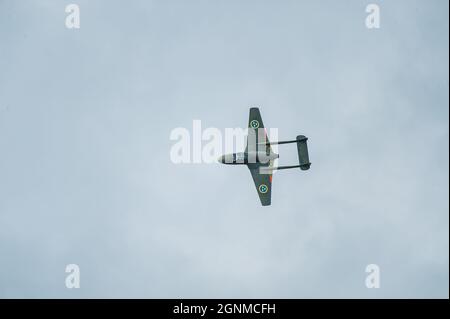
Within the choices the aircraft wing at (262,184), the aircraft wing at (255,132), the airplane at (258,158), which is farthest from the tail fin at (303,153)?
the aircraft wing at (262,184)

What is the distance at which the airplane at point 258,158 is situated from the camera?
92.6m

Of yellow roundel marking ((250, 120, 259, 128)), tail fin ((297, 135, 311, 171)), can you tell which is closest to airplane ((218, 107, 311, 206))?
yellow roundel marking ((250, 120, 259, 128))

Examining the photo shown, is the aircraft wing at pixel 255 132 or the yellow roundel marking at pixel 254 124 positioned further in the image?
the yellow roundel marking at pixel 254 124

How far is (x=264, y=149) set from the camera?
92.7 m

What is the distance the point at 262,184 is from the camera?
94.1 m

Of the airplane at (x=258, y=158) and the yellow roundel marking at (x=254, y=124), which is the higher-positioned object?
the yellow roundel marking at (x=254, y=124)

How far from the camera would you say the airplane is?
92.6 metres

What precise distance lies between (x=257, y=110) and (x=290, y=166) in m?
12.3

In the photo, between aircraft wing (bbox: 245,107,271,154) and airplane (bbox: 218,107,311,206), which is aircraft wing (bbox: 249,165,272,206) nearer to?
airplane (bbox: 218,107,311,206)

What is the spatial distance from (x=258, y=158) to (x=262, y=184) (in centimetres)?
483

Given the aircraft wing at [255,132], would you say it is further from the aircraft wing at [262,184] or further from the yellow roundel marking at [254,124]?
the aircraft wing at [262,184]
